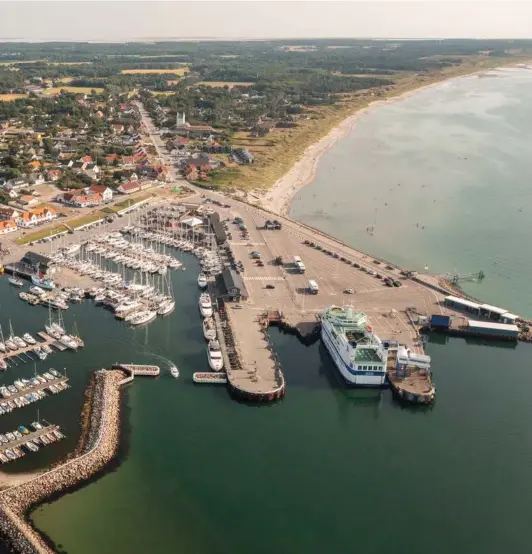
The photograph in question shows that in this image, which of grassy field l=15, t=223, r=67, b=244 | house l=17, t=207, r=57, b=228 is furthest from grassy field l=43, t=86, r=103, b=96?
grassy field l=15, t=223, r=67, b=244

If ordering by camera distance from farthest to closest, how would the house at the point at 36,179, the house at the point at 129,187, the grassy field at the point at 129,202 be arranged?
the house at the point at 36,179 → the house at the point at 129,187 → the grassy field at the point at 129,202

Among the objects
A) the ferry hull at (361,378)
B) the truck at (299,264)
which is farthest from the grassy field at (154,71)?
the ferry hull at (361,378)

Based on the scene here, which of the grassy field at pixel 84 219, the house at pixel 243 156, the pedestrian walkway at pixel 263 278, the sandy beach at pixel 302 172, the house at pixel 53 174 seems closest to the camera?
the pedestrian walkway at pixel 263 278

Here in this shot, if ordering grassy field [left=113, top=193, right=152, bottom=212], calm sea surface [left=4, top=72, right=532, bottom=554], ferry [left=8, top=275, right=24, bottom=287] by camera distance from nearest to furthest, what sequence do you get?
calm sea surface [left=4, top=72, right=532, bottom=554] → ferry [left=8, top=275, right=24, bottom=287] → grassy field [left=113, top=193, right=152, bottom=212]

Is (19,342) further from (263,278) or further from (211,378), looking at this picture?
(263,278)

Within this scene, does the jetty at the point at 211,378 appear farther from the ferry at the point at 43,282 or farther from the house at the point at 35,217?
the house at the point at 35,217

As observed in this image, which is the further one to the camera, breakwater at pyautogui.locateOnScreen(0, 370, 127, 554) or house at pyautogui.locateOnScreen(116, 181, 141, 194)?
house at pyautogui.locateOnScreen(116, 181, 141, 194)

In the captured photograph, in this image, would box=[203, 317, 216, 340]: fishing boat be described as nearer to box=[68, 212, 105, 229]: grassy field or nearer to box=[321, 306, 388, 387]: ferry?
box=[321, 306, 388, 387]: ferry
